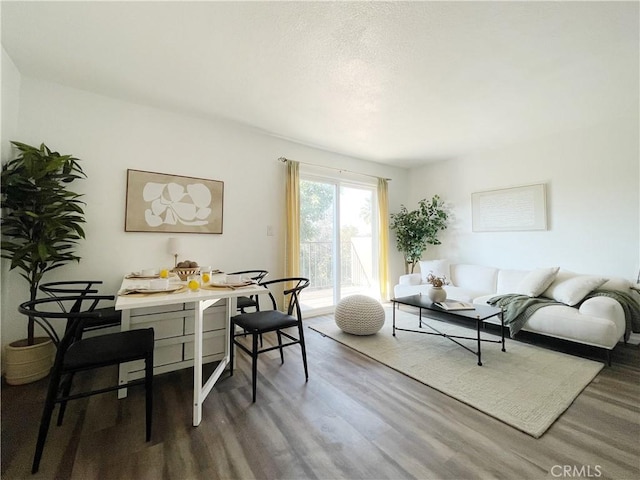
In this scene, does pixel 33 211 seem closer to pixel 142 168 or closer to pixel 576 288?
pixel 142 168

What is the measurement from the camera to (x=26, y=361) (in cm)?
207

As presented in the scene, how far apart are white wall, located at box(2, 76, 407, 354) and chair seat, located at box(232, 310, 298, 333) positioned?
4.40ft

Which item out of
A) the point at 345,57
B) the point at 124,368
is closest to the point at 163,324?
the point at 124,368

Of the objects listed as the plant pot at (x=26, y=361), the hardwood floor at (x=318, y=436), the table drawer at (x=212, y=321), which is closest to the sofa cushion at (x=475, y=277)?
the hardwood floor at (x=318, y=436)


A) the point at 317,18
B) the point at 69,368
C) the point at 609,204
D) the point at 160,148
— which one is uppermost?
the point at 317,18

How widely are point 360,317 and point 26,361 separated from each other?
2.93 metres

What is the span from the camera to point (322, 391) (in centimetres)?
197

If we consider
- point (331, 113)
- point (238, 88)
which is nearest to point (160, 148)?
point (238, 88)

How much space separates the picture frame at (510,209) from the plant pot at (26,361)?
17.9 feet

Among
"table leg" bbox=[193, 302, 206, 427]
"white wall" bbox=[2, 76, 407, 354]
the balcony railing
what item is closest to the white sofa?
the balcony railing

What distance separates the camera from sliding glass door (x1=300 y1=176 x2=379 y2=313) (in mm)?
4129

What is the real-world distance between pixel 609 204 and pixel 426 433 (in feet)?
12.2

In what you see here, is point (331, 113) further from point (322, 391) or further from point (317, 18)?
point (322, 391)

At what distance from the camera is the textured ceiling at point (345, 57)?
5.61 feet
